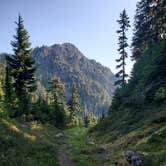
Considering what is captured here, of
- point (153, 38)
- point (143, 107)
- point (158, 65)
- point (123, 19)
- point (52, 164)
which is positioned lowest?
point (52, 164)

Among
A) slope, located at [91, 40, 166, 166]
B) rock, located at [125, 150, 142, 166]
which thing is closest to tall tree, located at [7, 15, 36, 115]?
slope, located at [91, 40, 166, 166]

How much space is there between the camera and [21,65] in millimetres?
40469

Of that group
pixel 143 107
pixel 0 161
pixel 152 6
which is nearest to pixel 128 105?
pixel 143 107

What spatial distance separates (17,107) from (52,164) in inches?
877

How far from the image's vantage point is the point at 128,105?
34.4 metres

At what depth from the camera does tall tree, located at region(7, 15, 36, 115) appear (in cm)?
3981

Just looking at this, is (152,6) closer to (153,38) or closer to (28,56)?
(153,38)

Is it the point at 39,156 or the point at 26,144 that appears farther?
the point at 26,144

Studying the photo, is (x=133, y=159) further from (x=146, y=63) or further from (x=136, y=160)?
(x=146, y=63)

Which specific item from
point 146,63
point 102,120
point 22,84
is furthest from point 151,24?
point 22,84

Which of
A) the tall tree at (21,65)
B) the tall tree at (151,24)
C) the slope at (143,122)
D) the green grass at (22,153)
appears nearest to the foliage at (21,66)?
the tall tree at (21,65)

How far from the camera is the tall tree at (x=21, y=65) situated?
39812 millimetres

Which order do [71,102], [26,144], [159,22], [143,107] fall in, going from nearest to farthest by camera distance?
[26,144]
[143,107]
[159,22]
[71,102]

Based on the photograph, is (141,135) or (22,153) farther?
(141,135)
